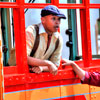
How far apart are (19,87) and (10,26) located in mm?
1274

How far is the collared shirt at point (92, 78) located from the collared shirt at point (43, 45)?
0.35 metres

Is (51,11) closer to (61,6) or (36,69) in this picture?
(61,6)

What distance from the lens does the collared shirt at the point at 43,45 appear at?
2686 mm

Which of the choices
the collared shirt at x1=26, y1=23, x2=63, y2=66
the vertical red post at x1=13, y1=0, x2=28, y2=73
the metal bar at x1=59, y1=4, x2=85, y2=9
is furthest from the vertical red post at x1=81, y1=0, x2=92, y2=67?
the vertical red post at x1=13, y1=0, x2=28, y2=73

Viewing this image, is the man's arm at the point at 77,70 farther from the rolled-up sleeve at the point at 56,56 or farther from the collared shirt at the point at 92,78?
the rolled-up sleeve at the point at 56,56

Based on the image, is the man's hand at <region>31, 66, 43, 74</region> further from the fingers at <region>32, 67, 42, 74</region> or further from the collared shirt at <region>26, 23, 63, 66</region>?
the collared shirt at <region>26, 23, 63, 66</region>

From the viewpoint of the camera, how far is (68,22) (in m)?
3.93

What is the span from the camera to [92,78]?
3.00m

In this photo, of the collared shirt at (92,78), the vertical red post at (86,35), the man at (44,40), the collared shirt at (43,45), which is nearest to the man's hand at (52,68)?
the man at (44,40)

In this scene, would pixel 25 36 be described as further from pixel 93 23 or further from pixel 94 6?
pixel 93 23

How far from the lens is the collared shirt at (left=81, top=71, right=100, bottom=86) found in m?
2.94

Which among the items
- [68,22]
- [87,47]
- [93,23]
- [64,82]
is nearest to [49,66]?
[64,82]

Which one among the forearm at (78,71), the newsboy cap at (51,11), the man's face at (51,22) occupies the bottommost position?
the forearm at (78,71)

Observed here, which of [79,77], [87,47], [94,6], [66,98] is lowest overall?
[66,98]
